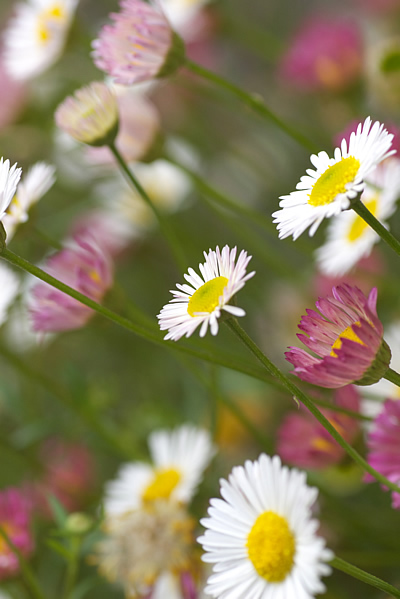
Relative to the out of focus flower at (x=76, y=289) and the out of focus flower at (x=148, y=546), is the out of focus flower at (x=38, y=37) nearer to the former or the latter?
the out of focus flower at (x=76, y=289)

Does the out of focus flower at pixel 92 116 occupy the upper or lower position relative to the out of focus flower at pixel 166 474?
upper

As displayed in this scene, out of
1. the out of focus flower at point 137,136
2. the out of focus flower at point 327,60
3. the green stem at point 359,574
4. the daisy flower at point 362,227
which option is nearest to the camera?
the green stem at point 359,574

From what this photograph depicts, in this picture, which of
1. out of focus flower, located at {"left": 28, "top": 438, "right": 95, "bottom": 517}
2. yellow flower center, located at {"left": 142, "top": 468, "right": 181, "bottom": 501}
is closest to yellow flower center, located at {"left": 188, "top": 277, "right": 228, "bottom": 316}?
yellow flower center, located at {"left": 142, "top": 468, "right": 181, "bottom": 501}

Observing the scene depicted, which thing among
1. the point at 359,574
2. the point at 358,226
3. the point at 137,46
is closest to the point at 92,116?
the point at 137,46

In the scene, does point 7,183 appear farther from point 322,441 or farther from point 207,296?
point 322,441

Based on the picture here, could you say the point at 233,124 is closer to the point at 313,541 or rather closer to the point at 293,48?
the point at 293,48

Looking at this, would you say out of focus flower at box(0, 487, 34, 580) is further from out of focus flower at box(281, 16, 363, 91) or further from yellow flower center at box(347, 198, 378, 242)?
out of focus flower at box(281, 16, 363, 91)

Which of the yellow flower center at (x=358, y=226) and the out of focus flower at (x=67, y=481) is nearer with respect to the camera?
the yellow flower center at (x=358, y=226)

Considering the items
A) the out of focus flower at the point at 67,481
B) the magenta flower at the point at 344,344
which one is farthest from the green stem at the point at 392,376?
the out of focus flower at the point at 67,481
